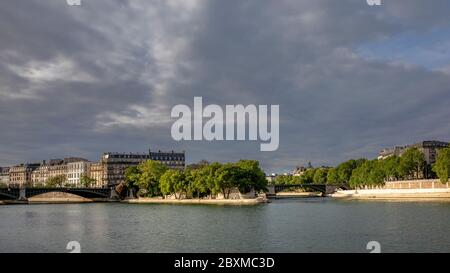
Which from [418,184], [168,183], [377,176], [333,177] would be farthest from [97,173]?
[418,184]

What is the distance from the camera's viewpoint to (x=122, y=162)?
586 feet

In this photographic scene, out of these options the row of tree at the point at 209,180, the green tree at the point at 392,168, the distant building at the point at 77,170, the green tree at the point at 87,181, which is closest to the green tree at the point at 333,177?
the green tree at the point at 392,168

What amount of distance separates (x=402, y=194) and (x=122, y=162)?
9784 centimetres

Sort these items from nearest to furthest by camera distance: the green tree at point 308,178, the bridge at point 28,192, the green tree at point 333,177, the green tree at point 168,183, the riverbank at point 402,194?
the riverbank at point 402,194, the green tree at point 168,183, the bridge at point 28,192, the green tree at point 333,177, the green tree at point 308,178

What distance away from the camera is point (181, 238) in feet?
122

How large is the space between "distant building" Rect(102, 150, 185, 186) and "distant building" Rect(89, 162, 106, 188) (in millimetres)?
2326

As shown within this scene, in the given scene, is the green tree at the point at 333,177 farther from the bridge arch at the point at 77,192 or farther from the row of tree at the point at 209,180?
the bridge arch at the point at 77,192

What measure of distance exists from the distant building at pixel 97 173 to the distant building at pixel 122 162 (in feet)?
7.63

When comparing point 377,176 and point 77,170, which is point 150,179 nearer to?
point 377,176

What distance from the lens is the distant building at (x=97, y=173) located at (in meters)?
179

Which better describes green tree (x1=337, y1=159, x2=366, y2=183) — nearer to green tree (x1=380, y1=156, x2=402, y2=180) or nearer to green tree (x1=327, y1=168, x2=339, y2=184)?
green tree (x1=327, y1=168, x2=339, y2=184)
